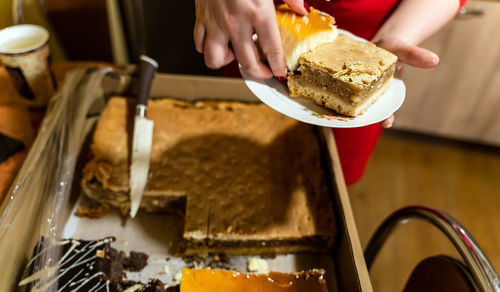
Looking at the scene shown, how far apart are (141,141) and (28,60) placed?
437mm

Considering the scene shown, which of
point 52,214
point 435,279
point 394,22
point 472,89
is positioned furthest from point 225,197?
point 472,89

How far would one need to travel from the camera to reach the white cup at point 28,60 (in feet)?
3.78

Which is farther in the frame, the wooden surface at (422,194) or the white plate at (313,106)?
the wooden surface at (422,194)

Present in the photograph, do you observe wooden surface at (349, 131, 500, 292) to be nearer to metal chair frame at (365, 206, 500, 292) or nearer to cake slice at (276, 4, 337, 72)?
metal chair frame at (365, 206, 500, 292)

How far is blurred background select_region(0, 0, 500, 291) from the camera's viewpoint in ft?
6.73

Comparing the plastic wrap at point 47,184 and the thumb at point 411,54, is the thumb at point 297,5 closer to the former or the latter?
the thumb at point 411,54

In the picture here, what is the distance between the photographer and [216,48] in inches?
35.9

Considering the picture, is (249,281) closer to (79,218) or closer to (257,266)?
(257,266)

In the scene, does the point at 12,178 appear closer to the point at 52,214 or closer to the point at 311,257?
the point at 52,214

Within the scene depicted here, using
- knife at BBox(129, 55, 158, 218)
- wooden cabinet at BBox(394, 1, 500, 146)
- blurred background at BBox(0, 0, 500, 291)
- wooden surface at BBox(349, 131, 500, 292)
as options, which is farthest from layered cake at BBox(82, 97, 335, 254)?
wooden cabinet at BBox(394, 1, 500, 146)

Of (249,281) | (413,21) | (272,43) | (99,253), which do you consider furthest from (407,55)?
(99,253)

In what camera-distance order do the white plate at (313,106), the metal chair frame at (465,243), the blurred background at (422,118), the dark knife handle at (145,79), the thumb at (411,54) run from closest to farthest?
1. the metal chair frame at (465,243)
2. the white plate at (313,106)
3. the thumb at (411,54)
4. the dark knife handle at (145,79)
5. the blurred background at (422,118)

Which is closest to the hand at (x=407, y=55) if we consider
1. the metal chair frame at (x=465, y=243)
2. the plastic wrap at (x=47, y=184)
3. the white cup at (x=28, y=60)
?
the metal chair frame at (x=465, y=243)

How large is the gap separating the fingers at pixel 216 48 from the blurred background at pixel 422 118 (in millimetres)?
1090
